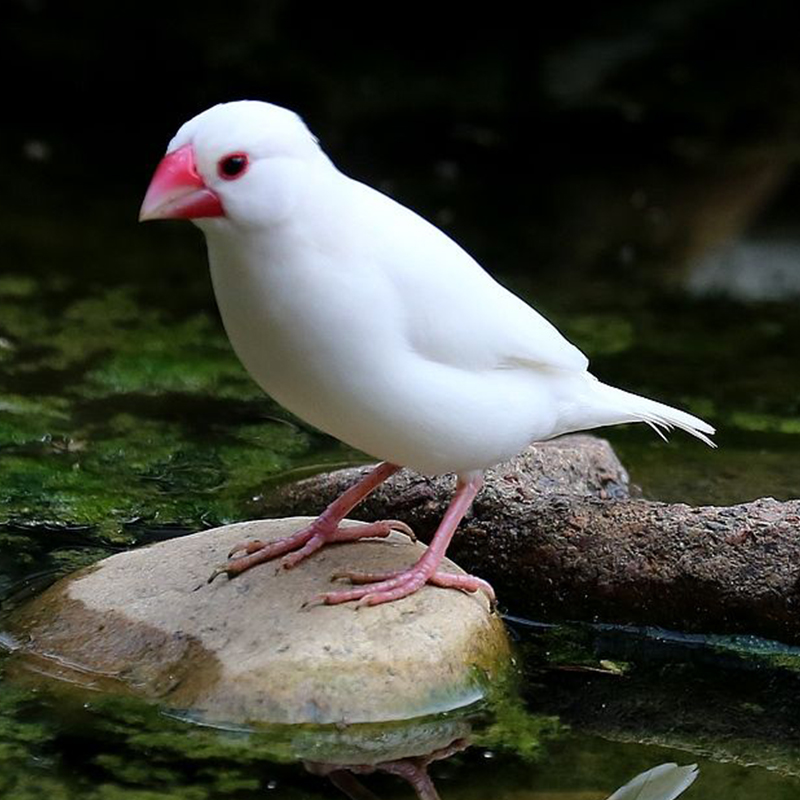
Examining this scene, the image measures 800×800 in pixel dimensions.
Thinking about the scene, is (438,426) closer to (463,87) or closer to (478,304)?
(478,304)

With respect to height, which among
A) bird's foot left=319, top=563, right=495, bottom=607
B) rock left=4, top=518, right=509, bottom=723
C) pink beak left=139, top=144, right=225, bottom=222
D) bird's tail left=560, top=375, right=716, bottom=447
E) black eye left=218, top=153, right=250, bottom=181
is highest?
black eye left=218, top=153, right=250, bottom=181

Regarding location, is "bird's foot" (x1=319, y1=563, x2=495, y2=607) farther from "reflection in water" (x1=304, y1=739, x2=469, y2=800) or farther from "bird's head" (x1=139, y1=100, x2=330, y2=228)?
"bird's head" (x1=139, y1=100, x2=330, y2=228)

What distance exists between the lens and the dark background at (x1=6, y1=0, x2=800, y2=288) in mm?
8312

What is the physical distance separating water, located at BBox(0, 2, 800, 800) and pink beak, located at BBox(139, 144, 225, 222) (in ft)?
3.59

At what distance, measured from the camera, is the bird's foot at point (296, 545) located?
3.87 metres

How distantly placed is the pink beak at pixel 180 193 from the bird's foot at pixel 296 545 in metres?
0.99

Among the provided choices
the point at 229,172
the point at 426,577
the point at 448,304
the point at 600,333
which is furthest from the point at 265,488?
the point at 600,333

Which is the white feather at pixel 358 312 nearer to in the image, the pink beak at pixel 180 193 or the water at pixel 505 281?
the pink beak at pixel 180 193

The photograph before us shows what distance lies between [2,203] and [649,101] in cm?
436

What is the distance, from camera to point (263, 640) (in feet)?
11.8

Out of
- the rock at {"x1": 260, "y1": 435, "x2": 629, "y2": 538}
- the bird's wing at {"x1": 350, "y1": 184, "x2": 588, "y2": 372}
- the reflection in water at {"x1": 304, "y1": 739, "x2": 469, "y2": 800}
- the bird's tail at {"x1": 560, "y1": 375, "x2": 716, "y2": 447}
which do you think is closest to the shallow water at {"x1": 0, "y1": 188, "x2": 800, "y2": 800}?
the reflection in water at {"x1": 304, "y1": 739, "x2": 469, "y2": 800}

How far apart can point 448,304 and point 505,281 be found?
376cm

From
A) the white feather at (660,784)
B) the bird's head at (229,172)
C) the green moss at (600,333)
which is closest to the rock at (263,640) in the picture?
the white feather at (660,784)

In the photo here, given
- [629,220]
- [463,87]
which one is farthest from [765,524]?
[463,87]
